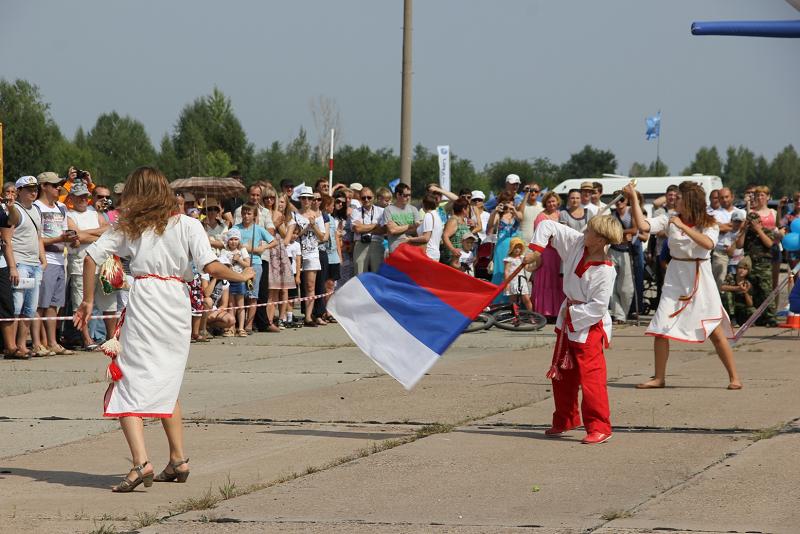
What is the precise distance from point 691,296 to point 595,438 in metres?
3.30

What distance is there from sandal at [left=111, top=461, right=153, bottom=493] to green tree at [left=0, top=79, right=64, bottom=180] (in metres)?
70.0

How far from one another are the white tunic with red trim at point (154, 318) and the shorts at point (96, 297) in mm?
7652

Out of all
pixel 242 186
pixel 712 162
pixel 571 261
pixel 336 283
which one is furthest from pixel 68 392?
pixel 712 162

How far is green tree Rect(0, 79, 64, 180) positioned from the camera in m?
74.6

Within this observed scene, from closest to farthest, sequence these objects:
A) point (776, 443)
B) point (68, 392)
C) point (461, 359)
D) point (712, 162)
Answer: point (776, 443) → point (68, 392) → point (461, 359) → point (712, 162)

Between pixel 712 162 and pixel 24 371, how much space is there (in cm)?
16873

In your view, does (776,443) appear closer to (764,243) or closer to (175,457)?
(175,457)

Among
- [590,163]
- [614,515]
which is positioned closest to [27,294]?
[614,515]

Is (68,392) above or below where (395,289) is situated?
below

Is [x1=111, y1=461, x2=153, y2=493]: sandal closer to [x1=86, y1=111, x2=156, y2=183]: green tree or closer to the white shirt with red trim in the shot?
the white shirt with red trim

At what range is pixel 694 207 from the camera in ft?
37.4

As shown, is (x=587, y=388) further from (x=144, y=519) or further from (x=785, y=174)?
(x=785, y=174)

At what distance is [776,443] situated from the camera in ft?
27.7

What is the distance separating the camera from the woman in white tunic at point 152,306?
23.8 ft
